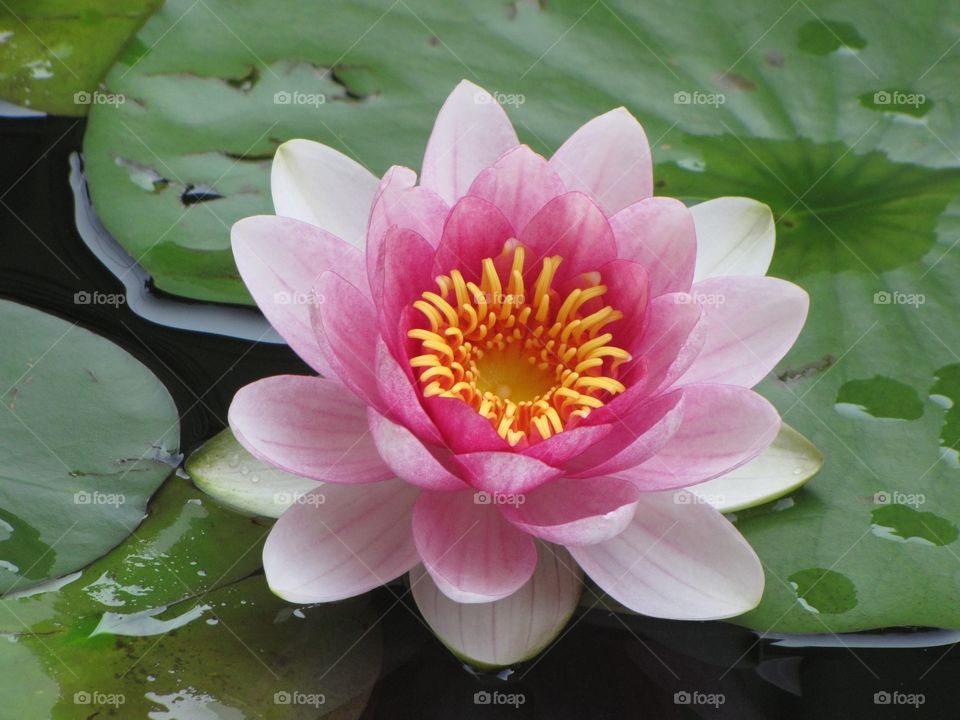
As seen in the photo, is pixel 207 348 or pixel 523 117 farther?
pixel 523 117

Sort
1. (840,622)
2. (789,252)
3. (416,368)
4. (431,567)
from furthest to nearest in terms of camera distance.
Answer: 1. (789,252)
2. (840,622)
3. (416,368)
4. (431,567)

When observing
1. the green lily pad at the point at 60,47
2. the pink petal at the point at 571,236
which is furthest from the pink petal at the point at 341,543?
the green lily pad at the point at 60,47

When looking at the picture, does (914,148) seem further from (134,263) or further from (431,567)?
(134,263)

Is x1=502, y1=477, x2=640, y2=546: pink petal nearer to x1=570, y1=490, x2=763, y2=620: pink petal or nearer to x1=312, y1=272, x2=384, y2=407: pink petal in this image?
x1=570, y1=490, x2=763, y2=620: pink petal

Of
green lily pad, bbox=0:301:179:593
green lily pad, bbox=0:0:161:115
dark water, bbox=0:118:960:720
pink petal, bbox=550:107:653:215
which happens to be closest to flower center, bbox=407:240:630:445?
pink petal, bbox=550:107:653:215

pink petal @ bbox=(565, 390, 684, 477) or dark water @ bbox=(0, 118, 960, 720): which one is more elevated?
pink petal @ bbox=(565, 390, 684, 477)

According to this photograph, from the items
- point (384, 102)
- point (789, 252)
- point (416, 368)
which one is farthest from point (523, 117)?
point (416, 368)

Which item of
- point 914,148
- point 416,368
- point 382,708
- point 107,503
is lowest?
point 382,708
